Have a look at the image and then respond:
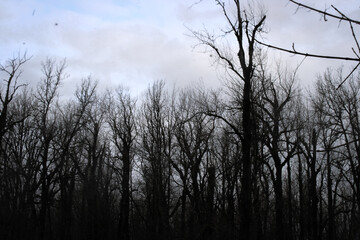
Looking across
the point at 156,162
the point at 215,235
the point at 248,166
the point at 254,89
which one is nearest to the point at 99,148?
the point at 156,162

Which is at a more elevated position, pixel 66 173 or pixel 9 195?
pixel 66 173

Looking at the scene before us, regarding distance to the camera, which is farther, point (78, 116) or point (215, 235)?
point (78, 116)

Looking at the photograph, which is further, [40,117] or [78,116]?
[78,116]

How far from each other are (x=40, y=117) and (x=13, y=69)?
5.79 meters

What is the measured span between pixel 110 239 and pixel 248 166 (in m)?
23.0

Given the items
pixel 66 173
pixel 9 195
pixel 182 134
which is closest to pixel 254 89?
pixel 182 134

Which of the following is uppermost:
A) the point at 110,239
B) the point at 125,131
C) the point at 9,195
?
the point at 125,131

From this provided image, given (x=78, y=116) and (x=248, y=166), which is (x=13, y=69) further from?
(x=248, y=166)

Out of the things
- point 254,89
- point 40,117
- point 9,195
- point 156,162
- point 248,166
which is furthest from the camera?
point 40,117

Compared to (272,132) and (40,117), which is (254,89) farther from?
(40,117)

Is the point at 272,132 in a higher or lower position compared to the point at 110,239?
higher

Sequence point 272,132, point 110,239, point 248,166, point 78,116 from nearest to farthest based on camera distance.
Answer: point 248,166 → point 272,132 → point 78,116 → point 110,239

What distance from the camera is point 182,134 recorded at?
71.3ft

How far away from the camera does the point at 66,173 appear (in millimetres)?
28062
